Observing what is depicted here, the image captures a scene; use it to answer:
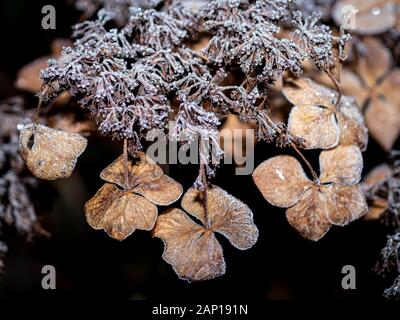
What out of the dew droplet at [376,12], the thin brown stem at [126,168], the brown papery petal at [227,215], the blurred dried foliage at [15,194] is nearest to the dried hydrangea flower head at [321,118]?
the brown papery petal at [227,215]

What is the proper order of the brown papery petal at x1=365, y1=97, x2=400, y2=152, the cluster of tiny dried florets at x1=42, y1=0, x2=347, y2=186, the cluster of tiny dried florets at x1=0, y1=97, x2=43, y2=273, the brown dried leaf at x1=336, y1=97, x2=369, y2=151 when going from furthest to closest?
1. the brown papery petal at x1=365, y1=97, x2=400, y2=152
2. the cluster of tiny dried florets at x1=0, y1=97, x2=43, y2=273
3. the brown dried leaf at x1=336, y1=97, x2=369, y2=151
4. the cluster of tiny dried florets at x1=42, y1=0, x2=347, y2=186

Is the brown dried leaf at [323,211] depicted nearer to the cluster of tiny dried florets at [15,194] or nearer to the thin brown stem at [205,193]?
the thin brown stem at [205,193]

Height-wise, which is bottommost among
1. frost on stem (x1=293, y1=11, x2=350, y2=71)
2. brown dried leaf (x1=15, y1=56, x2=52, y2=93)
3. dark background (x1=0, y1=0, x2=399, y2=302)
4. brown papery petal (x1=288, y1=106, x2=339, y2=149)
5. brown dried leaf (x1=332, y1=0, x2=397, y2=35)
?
dark background (x1=0, y1=0, x2=399, y2=302)

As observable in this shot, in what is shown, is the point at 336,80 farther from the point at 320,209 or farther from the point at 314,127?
the point at 320,209

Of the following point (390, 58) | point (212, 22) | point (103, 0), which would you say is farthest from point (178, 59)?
point (390, 58)

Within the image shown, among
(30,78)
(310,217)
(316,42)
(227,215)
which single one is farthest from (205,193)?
(30,78)

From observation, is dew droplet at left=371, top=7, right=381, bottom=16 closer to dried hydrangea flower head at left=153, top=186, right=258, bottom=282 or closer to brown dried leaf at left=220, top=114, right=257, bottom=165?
brown dried leaf at left=220, top=114, right=257, bottom=165

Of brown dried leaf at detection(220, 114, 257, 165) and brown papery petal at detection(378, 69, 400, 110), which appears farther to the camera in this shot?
brown papery petal at detection(378, 69, 400, 110)

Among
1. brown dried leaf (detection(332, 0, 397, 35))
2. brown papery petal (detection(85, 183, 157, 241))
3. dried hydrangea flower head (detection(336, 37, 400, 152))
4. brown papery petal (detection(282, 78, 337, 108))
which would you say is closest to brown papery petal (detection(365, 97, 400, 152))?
dried hydrangea flower head (detection(336, 37, 400, 152))

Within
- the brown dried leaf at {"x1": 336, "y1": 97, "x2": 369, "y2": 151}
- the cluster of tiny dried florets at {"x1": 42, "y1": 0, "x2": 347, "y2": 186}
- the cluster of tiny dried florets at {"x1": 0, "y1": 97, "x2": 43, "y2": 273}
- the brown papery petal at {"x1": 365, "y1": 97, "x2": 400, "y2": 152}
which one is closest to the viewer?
the cluster of tiny dried florets at {"x1": 42, "y1": 0, "x2": 347, "y2": 186}
